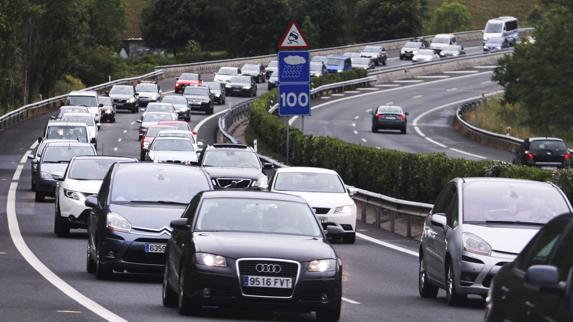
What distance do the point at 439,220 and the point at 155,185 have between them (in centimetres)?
394

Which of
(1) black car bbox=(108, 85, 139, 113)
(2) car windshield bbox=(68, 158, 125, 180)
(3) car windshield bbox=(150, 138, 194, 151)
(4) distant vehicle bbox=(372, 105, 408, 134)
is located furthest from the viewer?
(1) black car bbox=(108, 85, 139, 113)

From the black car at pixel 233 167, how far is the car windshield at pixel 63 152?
360cm

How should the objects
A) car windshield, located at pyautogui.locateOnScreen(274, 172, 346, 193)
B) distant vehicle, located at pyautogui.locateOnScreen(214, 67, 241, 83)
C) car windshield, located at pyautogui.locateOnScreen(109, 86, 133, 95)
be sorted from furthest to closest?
distant vehicle, located at pyautogui.locateOnScreen(214, 67, 241, 83)
car windshield, located at pyautogui.locateOnScreen(109, 86, 133, 95)
car windshield, located at pyautogui.locateOnScreen(274, 172, 346, 193)

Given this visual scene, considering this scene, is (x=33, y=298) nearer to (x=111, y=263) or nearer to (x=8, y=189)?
(x=111, y=263)

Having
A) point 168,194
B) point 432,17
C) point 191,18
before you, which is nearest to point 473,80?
point 191,18

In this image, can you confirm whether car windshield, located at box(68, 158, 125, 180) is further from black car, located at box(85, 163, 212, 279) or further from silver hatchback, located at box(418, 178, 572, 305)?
silver hatchback, located at box(418, 178, 572, 305)

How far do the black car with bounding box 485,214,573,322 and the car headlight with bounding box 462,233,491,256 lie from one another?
21.8ft

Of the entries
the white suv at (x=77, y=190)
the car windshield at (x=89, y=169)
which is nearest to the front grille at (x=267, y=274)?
the white suv at (x=77, y=190)

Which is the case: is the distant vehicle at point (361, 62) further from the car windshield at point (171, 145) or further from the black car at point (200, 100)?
the car windshield at point (171, 145)

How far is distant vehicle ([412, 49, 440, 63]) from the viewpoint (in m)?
121

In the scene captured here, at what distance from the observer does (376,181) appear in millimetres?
36938

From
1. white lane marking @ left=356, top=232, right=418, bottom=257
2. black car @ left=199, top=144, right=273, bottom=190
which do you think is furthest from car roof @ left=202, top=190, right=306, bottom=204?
black car @ left=199, top=144, right=273, bottom=190

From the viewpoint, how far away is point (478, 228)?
17188mm

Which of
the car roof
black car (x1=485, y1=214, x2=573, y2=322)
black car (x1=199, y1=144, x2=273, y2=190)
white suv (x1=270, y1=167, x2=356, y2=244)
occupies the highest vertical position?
black car (x1=485, y1=214, x2=573, y2=322)
